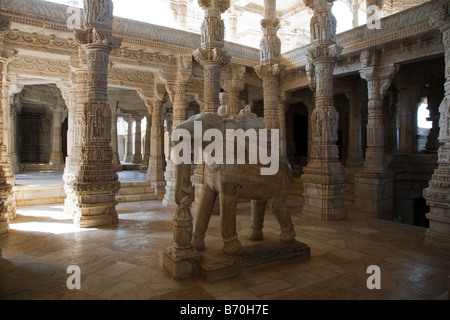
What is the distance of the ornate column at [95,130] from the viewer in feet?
20.6

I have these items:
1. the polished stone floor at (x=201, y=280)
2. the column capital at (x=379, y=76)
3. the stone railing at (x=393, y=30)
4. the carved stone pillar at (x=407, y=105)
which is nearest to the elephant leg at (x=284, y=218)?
the polished stone floor at (x=201, y=280)

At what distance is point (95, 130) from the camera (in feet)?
21.3

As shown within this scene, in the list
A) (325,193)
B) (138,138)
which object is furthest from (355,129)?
(138,138)

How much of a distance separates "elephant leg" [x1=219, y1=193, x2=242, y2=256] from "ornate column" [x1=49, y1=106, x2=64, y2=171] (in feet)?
48.5

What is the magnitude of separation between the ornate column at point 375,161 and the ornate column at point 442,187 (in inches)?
146

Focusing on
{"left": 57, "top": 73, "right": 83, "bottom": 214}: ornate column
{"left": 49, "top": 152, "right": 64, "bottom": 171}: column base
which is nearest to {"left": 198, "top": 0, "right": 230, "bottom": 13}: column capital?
{"left": 57, "top": 73, "right": 83, "bottom": 214}: ornate column

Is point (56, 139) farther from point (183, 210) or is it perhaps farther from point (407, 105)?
point (407, 105)

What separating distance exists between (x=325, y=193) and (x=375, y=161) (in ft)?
11.5

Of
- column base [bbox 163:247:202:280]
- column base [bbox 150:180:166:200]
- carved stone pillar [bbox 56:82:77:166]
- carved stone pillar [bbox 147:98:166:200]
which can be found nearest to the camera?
column base [bbox 163:247:202:280]

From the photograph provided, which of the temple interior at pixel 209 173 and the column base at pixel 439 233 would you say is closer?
the temple interior at pixel 209 173

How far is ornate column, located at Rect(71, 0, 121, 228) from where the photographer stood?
6.28 metres

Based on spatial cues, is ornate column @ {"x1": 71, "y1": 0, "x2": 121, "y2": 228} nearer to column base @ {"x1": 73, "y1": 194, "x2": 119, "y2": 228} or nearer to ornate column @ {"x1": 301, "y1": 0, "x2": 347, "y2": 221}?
column base @ {"x1": 73, "y1": 194, "x2": 119, "y2": 228}

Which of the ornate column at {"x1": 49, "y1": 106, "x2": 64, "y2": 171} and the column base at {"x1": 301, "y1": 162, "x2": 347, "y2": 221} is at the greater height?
the ornate column at {"x1": 49, "y1": 106, "x2": 64, "y2": 171}

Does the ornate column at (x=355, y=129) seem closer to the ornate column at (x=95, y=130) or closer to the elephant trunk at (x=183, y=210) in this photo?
the ornate column at (x=95, y=130)
